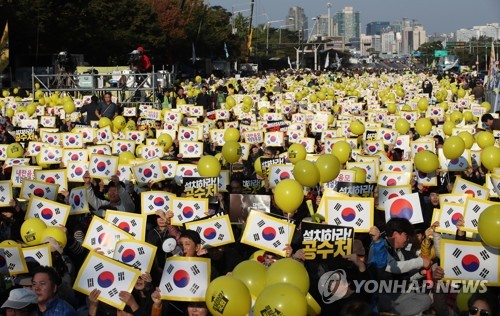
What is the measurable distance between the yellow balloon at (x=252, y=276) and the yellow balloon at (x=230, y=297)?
0.32m

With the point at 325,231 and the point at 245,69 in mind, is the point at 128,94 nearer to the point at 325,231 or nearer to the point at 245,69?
the point at 325,231

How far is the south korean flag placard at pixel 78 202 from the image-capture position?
10.3 meters

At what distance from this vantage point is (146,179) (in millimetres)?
11898

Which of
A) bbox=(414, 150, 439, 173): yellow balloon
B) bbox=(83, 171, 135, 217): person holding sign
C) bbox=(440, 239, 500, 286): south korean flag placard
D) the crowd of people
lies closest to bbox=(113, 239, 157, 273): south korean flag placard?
the crowd of people

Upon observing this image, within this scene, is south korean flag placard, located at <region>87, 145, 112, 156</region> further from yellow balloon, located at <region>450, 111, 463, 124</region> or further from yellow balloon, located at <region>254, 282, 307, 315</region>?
yellow balloon, located at <region>254, 282, 307, 315</region>

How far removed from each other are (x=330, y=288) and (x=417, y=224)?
8.82 ft

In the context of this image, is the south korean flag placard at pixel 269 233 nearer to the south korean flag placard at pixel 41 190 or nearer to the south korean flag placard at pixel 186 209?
the south korean flag placard at pixel 186 209

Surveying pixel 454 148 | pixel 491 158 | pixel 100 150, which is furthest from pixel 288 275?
pixel 100 150

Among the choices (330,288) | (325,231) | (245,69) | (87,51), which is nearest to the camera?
(330,288)

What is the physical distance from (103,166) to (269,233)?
4802mm

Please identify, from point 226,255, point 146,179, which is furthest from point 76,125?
point 226,255

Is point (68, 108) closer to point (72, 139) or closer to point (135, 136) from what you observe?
point (135, 136)

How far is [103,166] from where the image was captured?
12.2m
